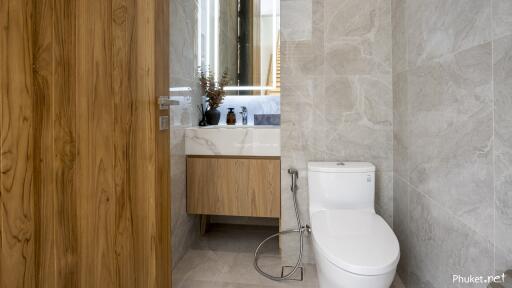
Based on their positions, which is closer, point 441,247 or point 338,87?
point 441,247

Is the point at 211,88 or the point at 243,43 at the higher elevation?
the point at 243,43

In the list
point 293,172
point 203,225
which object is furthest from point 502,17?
point 203,225

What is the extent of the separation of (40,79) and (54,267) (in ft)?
1.55

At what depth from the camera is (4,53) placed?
0.63m

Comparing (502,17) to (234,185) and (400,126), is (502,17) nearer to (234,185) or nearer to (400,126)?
(400,126)

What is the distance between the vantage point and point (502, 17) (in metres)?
0.88

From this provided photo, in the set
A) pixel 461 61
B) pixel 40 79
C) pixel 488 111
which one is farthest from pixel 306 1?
pixel 40 79

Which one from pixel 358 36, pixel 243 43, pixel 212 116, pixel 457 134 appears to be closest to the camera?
pixel 457 134

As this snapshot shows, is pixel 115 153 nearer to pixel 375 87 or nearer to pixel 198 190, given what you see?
pixel 198 190

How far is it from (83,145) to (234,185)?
1.31 metres

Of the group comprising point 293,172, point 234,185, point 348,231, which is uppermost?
point 293,172

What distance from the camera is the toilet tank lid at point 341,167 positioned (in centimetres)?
171

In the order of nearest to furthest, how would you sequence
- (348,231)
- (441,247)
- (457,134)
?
(457,134) → (441,247) → (348,231)

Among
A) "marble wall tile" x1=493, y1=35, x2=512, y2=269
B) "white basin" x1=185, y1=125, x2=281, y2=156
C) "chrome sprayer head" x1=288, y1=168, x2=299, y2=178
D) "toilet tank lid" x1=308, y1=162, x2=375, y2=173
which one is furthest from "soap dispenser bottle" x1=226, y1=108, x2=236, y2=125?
"marble wall tile" x1=493, y1=35, x2=512, y2=269
